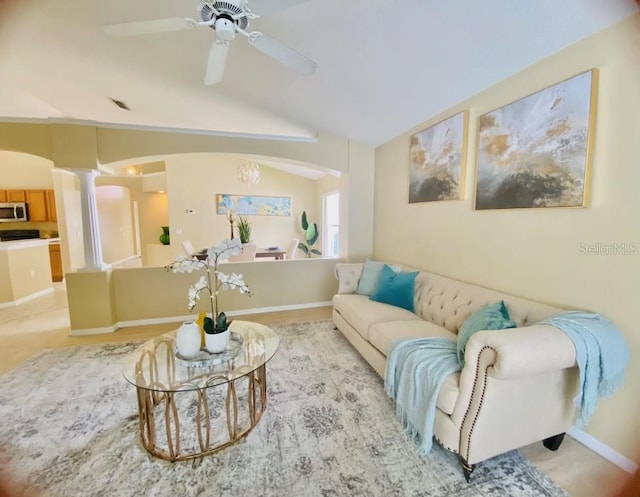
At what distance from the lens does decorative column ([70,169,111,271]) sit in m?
3.19

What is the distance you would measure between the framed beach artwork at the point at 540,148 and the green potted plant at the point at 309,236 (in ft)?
15.1

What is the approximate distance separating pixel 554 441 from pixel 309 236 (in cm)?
553

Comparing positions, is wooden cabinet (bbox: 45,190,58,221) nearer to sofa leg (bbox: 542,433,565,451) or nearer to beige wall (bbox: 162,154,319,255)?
beige wall (bbox: 162,154,319,255)

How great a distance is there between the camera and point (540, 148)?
Result: 1.86m

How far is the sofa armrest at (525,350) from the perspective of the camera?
1.24m

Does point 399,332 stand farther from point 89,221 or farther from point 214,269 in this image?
point 89,221

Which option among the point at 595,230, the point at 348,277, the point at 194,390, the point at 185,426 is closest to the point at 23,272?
the point at 185,426

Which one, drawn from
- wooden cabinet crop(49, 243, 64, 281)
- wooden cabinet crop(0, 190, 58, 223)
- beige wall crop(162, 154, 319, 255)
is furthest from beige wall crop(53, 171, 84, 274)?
beige wall crop(162, 154, 319, 255)

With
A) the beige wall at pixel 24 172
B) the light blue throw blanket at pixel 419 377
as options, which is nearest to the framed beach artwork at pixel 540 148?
the light blue throw blanket at pixel 419 377

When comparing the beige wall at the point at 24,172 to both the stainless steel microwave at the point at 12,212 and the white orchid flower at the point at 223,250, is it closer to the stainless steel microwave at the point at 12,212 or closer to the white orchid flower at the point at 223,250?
the stainless steel microwave at the point at 12,212

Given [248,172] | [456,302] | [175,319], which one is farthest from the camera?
[248,172]

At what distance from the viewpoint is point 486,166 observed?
2.27 meters

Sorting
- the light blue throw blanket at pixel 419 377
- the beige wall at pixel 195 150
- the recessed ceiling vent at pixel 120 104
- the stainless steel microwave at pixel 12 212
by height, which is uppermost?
the recessed ceiling vent at pixel 120 104

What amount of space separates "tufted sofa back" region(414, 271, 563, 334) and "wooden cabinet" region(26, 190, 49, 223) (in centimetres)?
798
